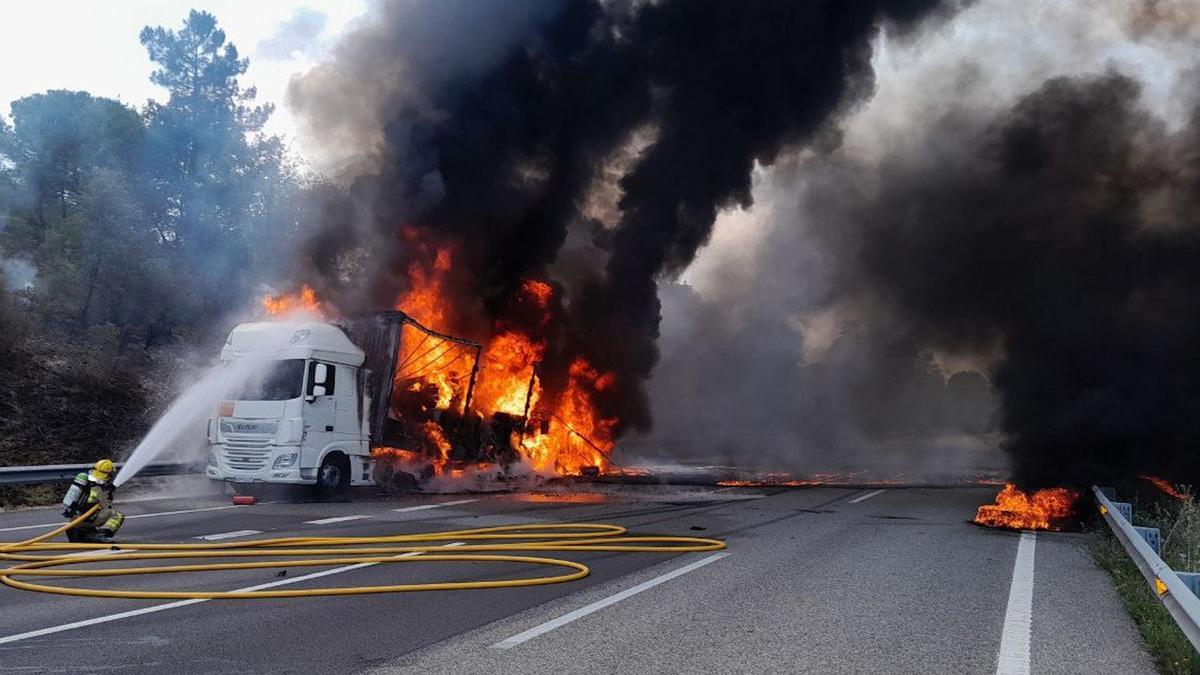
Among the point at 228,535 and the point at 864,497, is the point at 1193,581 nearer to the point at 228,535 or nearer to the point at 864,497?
the point at 228,535

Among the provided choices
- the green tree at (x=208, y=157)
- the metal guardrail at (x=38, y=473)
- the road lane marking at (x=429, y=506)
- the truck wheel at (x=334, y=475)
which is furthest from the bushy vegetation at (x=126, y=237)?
the road lane marking at (x=429, y=506)

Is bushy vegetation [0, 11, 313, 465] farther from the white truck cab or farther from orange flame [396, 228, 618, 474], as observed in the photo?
orange flame [396, 228, 618, 474]

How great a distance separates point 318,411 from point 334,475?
1.26 metres

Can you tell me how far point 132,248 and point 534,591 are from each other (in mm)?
29045

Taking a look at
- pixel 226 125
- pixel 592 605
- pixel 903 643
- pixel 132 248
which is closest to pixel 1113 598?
pixel 903 643

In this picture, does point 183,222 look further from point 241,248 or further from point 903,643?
point 903,643

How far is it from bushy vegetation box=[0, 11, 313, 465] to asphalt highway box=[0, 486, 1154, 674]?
1430 centimetres

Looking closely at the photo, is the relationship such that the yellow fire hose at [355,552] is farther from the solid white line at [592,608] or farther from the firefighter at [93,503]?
the solid white line at [592,608]

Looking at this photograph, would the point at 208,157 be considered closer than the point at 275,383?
No

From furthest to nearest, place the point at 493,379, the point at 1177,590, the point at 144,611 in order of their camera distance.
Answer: the point at 493,379 → the point at 144,611 → the point at 1177,590

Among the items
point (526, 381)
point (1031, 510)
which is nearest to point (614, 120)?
point (526, 381)

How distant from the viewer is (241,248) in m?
36.6

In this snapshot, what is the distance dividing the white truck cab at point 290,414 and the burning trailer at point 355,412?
2cm

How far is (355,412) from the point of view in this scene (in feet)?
57.7
